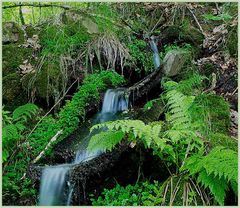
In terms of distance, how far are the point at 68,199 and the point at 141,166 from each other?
90 cm

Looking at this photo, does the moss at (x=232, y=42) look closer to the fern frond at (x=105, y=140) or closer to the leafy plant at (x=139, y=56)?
the leafy plant at (x=139, y=56)

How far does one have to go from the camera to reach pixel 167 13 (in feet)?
27.3

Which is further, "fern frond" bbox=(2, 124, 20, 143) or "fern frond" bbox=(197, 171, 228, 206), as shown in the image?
"fern frond" bbox=(2, 124, 20, 143)

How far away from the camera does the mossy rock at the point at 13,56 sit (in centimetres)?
598

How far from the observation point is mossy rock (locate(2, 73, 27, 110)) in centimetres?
567

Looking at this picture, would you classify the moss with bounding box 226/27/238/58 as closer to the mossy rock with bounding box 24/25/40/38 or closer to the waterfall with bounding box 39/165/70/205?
the mossy rock with bounding box 24/25/40/38

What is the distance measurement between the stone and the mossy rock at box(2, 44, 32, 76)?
2.47 meters

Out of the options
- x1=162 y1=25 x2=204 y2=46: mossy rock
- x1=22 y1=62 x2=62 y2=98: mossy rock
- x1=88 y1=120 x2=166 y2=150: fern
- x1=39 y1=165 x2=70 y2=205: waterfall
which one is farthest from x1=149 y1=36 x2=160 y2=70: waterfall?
x1=88 y1=120 x2=166 y2=150: fern

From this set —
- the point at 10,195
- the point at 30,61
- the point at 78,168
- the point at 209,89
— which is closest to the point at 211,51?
the point at 209,89

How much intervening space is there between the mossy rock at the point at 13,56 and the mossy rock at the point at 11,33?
146 mm

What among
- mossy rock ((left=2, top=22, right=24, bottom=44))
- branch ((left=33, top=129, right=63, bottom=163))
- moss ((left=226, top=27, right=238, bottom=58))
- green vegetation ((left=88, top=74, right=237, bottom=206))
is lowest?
branch ((left=33, top=129, right=63, bottom=163))

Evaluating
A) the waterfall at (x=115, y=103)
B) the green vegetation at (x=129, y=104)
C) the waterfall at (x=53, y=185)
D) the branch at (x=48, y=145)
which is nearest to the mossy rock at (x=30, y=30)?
the green vegetation at (x=129, y=104)

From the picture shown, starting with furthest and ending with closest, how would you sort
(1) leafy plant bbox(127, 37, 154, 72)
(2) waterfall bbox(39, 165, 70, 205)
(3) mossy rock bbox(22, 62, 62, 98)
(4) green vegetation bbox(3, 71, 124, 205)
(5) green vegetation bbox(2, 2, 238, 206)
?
(1) leafy plant bbox(127, 37, 154, 72) → (3) mossy rock bbox(22, 62, 62, 98) → (4) green vegetation bbox(3, 71, 124, 205) → (2) waterfall bbox(39, 165, 70, 205) → (5) green vegetation bbox(2, 2, 238, 206)

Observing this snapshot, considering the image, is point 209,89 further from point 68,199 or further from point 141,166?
point 68,199
